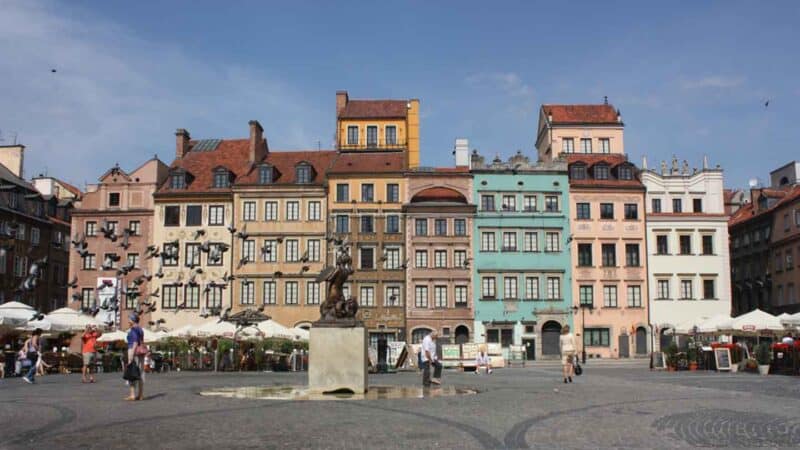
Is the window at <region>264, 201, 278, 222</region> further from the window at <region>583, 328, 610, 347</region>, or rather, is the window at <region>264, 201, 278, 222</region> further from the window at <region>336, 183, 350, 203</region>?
the window at <region>583, 328, 610, 347</region>

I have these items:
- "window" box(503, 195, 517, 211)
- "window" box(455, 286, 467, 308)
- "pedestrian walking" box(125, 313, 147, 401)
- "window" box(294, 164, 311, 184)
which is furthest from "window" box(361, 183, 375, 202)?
"pedestrian walking" box(125, 313, 147, 401)

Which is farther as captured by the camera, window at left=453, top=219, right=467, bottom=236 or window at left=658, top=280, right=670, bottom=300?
window at left=658, top=280, right=670, bottom=300

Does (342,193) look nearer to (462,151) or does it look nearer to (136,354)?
(462,151)

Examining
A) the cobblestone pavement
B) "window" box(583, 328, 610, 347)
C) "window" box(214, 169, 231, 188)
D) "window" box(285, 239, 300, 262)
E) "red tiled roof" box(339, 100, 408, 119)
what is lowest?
the cobblestone pavement

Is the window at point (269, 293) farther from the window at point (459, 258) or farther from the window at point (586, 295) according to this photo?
the window at point (586, 295)

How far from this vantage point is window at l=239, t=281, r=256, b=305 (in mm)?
57812

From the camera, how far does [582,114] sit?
66.5m

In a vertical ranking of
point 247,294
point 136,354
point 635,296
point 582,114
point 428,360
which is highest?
point 582,114

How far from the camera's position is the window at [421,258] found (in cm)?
5822

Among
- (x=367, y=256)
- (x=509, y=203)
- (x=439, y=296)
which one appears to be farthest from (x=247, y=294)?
(x=509, y=203)

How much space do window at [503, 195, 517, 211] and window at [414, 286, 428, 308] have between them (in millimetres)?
8074

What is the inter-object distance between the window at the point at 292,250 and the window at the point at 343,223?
3050 mm

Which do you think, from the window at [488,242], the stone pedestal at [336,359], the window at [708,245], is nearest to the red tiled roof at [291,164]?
the window at [488,242]

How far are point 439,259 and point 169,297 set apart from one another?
18.7m
